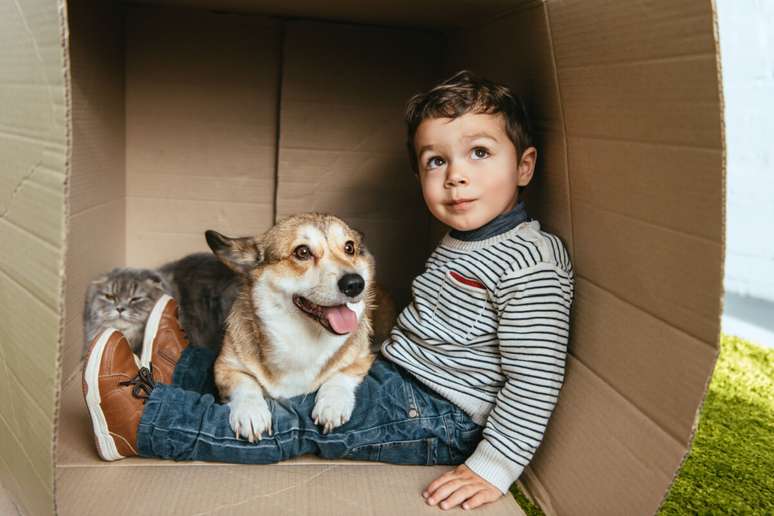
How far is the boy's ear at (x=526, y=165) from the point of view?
1702 mm

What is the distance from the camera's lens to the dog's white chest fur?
1.75 metres

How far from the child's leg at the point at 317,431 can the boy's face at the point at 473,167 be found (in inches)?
20.0

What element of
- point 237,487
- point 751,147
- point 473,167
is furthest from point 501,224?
point 751,147

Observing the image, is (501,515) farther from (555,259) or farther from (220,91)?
(220,91)

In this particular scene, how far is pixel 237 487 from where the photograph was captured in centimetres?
150

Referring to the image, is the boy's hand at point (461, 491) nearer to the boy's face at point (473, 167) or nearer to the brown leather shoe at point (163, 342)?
the boy's face at point (473, 167)

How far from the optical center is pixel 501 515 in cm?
146

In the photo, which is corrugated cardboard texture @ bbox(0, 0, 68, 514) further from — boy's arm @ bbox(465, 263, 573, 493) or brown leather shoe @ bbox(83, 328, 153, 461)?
boy's arm @ bbox(465, 263, 573, 493)

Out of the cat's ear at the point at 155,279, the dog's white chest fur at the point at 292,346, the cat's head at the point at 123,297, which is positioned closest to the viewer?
the dog's white chest fur at the point at 292,346

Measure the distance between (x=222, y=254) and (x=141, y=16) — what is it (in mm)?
1109

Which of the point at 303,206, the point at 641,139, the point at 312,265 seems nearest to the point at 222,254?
the point at 312,265

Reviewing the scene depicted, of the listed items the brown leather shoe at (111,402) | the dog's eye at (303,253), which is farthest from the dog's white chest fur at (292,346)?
the brown leather shoe at (111,402)

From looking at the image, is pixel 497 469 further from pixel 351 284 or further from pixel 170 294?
pixel 170 294

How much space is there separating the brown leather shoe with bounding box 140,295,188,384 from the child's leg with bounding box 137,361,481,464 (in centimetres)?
30
